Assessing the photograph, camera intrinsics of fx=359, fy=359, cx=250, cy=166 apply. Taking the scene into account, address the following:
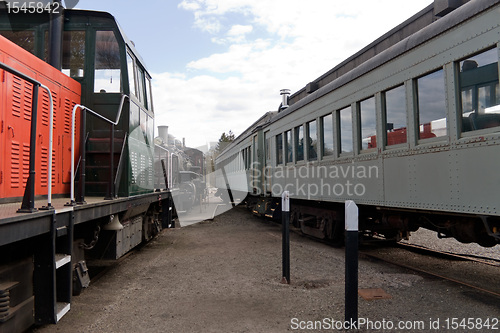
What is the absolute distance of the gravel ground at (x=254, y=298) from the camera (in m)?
3.50

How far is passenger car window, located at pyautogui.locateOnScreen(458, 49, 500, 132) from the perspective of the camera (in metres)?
3.57

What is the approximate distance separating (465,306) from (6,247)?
14.6 ft

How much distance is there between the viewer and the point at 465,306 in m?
3.90

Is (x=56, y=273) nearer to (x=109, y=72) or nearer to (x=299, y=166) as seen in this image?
(x=109, y=72)

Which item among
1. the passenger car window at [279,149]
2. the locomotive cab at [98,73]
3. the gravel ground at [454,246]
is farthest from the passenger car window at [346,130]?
the locomotive cab at [98,73]

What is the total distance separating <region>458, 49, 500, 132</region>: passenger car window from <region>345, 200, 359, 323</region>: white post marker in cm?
179

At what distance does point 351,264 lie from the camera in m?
3.18

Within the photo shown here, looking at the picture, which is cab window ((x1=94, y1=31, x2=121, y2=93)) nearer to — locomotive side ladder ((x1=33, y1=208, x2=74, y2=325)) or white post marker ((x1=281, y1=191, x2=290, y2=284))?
locomotive side ladder ((x1=33, y1=208, x2=74, y2=325))

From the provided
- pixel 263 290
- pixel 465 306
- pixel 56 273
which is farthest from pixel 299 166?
pixel 56 273

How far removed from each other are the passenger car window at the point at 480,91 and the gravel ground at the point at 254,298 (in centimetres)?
199

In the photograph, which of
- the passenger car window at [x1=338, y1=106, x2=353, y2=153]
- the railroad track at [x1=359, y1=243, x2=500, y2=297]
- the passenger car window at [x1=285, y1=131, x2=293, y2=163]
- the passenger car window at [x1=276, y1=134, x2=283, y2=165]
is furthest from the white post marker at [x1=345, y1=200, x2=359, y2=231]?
the passenger car window at [x1=276, y1=134, x2=283, y2=165]

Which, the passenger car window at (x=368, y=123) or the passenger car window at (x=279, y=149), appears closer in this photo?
the passenger car window at (x=368, y=123)

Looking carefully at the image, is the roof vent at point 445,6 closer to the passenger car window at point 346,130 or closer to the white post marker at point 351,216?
the passenger car window at point 346,130

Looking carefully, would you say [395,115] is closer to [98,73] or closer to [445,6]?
[445,6]
